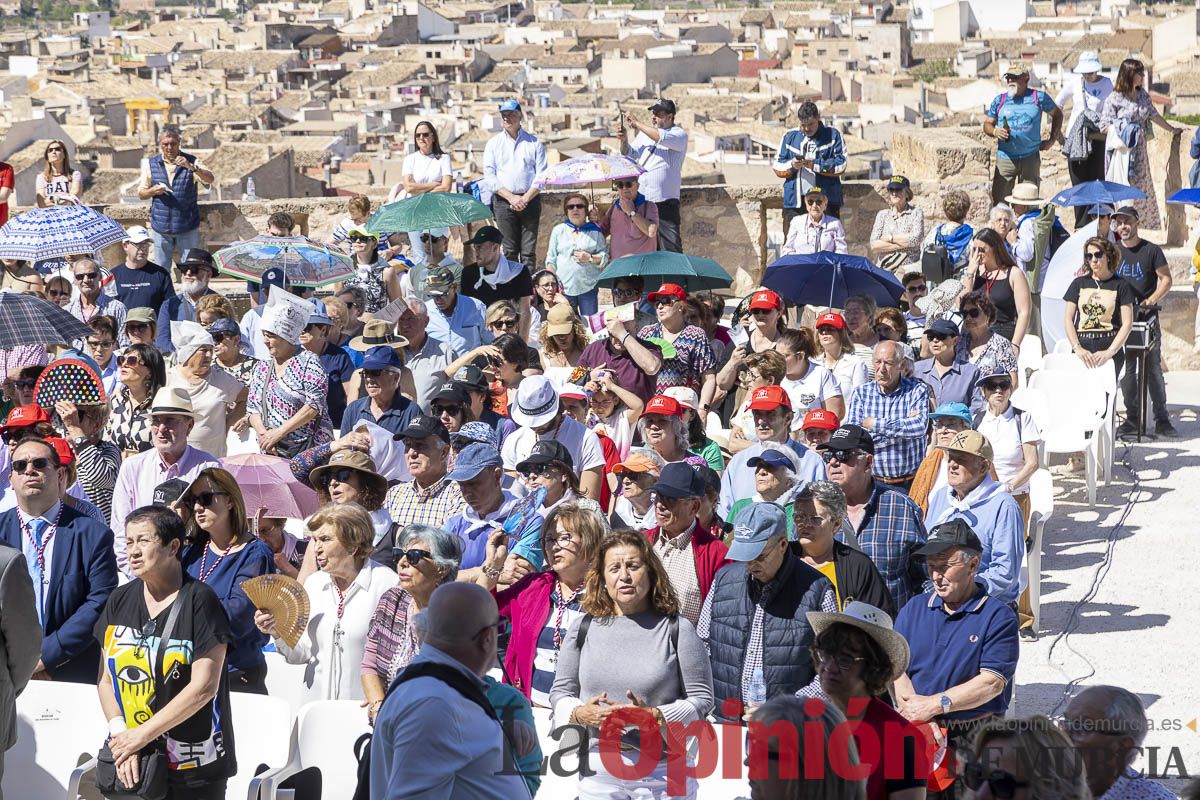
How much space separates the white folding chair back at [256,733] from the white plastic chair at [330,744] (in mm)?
137

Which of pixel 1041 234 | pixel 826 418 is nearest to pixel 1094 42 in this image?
pixel 1041 234

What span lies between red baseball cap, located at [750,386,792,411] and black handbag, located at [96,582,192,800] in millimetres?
2666

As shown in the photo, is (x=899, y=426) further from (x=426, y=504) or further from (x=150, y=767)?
(x=150, y=767)

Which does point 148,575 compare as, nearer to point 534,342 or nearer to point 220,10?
point 534,342

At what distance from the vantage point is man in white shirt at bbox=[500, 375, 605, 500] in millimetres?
6961

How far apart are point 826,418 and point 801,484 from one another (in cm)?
53

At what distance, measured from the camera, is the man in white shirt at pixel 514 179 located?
11.6 meters

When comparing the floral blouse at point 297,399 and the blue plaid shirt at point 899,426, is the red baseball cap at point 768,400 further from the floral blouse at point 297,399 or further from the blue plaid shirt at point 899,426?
the floral blouse at point 297,399

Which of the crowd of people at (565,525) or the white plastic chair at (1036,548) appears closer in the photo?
the crowd of people at (565,525)

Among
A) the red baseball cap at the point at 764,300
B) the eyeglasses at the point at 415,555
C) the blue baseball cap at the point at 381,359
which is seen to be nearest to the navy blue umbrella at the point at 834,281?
the red baseball cap at the point at 764,300

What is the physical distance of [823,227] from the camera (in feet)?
35.5

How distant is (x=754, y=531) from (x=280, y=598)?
1.60 m

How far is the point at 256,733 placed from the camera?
17.3 ft

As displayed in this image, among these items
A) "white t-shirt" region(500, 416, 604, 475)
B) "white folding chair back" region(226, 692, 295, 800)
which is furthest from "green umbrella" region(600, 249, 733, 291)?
"white folding chair back" region(226, 692, 295, 800)
